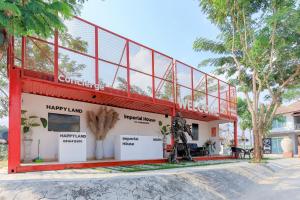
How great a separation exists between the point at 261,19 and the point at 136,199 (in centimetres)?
1264

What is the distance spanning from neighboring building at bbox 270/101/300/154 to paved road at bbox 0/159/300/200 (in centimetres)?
3018

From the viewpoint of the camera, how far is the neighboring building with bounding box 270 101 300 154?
3847 centimetres

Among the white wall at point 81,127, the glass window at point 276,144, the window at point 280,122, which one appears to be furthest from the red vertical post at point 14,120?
the glass window at point 276,144

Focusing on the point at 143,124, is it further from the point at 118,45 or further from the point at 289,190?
the point at 289,190

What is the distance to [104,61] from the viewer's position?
36.7ft

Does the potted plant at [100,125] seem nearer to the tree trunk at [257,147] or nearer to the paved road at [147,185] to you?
the paved road at [147,185]

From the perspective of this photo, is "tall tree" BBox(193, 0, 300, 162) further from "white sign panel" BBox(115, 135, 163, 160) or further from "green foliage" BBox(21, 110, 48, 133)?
"green foliage" BBox(21, 110, 48, 133)

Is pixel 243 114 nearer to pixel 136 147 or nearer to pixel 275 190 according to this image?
pixel 136 147

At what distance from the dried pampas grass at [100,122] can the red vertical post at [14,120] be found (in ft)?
14.6

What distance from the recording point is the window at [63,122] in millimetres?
11730

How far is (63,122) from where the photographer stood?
39.8ft

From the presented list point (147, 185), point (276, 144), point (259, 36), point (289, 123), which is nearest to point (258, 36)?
point (259, 36)

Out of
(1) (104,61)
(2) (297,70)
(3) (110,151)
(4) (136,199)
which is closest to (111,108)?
(3) (110,151)

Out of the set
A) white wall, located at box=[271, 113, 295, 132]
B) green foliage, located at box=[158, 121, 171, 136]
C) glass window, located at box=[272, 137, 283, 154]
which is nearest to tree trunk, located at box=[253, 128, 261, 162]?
green foliage, located at box=[158, 121, 171, 136]
